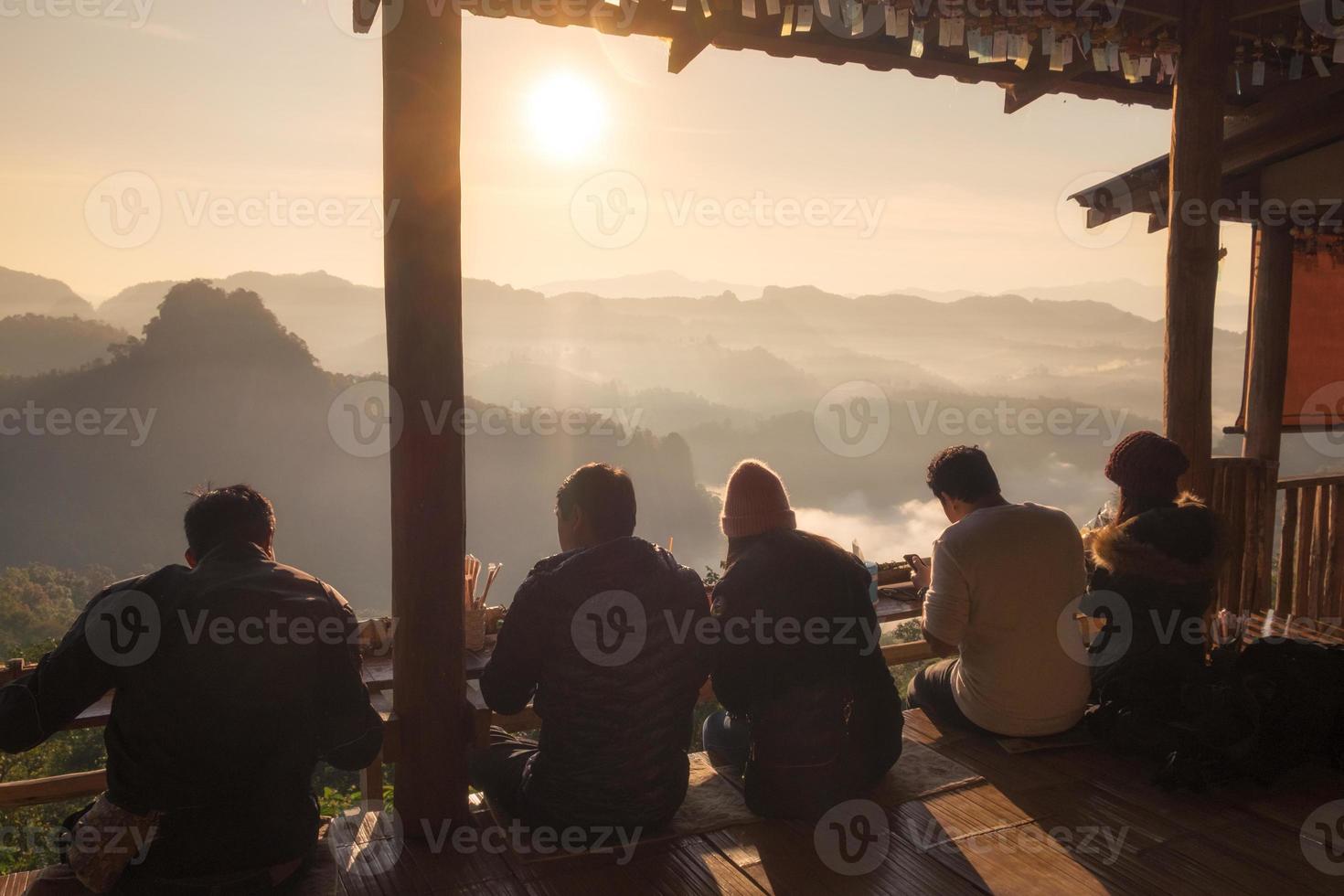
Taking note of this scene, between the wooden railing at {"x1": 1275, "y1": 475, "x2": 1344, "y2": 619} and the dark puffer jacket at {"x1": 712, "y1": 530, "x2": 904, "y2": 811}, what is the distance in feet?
15.8

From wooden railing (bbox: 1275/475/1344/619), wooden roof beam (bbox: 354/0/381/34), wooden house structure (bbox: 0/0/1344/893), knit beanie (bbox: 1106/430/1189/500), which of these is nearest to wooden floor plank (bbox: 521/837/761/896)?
wooden house structure (bbox: 0/0/1344/893)

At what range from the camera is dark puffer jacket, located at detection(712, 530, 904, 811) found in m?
3.08

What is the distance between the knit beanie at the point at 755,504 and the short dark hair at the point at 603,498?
41cm

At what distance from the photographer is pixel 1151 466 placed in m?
3.83

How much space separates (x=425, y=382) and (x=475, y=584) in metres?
1.05

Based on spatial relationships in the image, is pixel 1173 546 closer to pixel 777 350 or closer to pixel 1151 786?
pixel 1151 786

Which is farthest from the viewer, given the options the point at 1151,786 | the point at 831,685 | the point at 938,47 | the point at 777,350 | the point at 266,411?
the point at 777,350

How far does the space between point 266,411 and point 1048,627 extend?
9412 centimetres

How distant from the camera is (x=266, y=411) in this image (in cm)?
8888

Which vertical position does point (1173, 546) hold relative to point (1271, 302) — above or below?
below

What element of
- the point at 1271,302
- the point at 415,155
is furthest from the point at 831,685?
the point at 1271,302

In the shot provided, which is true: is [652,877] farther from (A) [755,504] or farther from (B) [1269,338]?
(B) [1269,338]

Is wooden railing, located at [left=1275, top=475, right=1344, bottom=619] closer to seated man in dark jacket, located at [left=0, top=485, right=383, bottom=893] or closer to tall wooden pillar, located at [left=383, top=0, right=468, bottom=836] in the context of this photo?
tall wooden pillar, located at [left=383, top=0, right=468, bottom=836]

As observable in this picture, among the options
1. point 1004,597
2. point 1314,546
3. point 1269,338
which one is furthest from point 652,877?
point 1314,546
